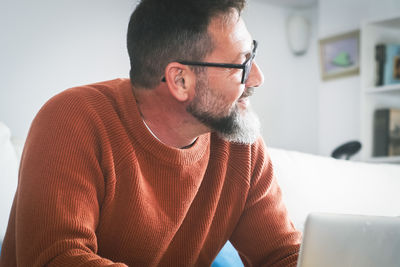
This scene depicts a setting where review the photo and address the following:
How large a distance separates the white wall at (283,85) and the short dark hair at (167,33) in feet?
6.69

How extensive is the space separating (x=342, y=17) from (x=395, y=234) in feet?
8.61

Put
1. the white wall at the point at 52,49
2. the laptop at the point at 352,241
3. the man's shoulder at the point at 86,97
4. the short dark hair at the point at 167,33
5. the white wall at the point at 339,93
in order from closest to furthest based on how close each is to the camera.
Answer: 1. the laptop at the point at 352,241
2. the man's shoulder at the point at 86,97
3. the short dark hair at the point at 167,33
4. the white wall at the point at 52,49
5. the white wall at the point at 339,93

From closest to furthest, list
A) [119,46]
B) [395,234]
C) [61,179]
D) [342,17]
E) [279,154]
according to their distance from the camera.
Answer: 1. [395,234]
2. [61,179]
3. [279,154]
4. [119,46]
5. [342,17]

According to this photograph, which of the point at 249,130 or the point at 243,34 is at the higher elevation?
the point at 243,34

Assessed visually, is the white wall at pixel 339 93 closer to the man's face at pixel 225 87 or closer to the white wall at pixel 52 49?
the white wall at pixel 52 49

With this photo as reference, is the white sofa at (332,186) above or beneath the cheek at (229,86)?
beneath

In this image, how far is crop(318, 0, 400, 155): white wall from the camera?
2.90 m

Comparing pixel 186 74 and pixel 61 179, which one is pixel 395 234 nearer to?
pixel 61 179

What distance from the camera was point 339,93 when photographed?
9.82 feet

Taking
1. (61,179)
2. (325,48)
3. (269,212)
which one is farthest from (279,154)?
(325,48)

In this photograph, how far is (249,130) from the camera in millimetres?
1143

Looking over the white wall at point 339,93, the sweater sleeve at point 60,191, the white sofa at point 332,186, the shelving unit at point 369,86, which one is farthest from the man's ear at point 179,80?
the white wall at point 339,93

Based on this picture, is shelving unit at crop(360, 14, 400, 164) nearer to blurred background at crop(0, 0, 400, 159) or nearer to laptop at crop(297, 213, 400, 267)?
blurred background at crop(0, 0, 400, 159)

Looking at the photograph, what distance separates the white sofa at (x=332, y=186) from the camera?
156 centimetres
